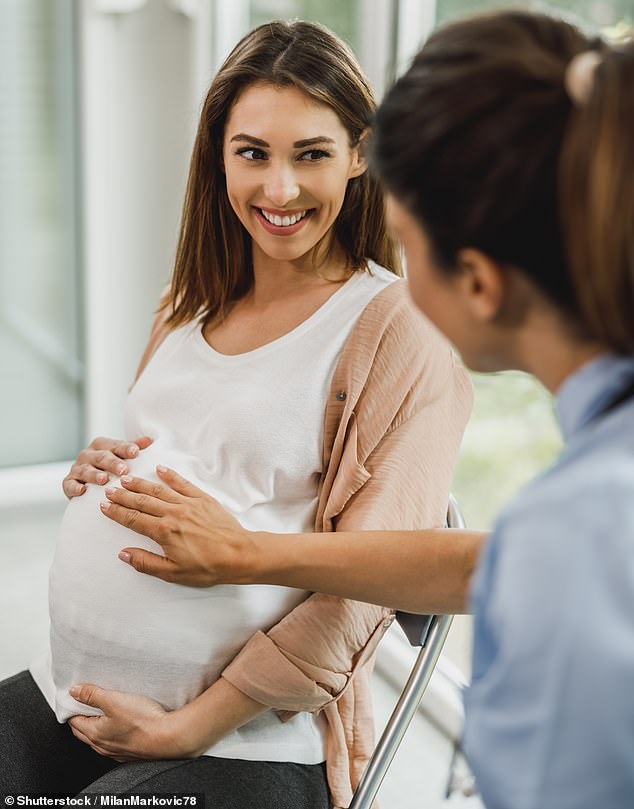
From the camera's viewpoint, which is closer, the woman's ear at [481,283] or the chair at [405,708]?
the woman's ear at [481,283]

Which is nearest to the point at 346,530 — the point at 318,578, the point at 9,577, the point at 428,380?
the point at 318,578

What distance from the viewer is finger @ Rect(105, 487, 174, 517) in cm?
112

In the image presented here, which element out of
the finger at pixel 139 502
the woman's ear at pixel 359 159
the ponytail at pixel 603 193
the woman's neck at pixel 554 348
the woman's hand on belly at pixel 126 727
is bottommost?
the woman's hand on belly at pixel 126 727

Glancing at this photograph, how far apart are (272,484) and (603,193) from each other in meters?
0.69

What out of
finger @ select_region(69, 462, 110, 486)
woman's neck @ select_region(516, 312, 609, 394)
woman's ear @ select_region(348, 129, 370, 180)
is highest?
woman's ear @ select_region(348, 129, 370, 180)

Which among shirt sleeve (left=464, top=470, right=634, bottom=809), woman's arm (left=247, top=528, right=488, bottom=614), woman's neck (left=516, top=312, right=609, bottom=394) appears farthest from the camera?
woman's arm (left=247, top=528, right=488, bottom=614)

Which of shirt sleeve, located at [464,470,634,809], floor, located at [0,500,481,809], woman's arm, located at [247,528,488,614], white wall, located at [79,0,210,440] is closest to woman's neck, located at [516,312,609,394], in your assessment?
shirt sleeve, located at [464,470,634,809]

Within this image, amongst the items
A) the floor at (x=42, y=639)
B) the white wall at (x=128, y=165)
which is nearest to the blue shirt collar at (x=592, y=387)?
the floor at (x=42, y=639)

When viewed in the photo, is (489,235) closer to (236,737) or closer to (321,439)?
(321,439)

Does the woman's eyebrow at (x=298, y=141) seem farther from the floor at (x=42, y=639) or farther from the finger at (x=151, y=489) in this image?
the floor at (x=42, y=639)

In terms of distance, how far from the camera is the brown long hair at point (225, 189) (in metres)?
1.18

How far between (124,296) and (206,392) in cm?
201

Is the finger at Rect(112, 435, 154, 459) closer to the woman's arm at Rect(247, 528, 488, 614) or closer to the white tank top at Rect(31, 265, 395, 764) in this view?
the white tank top at Rect(31, 265, 395, 764)

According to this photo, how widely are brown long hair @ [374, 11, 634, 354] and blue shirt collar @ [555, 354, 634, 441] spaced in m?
0.02
